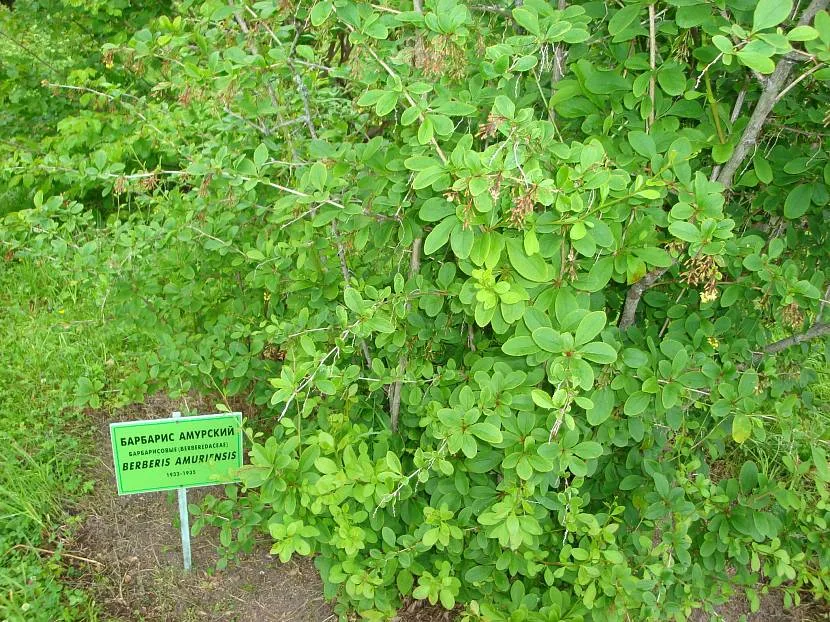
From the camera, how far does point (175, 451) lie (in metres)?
2.21

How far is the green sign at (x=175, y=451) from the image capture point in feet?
7.07

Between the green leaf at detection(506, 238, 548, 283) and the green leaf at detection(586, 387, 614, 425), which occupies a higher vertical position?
the green leaf at detection(506, 238, 548, 283)

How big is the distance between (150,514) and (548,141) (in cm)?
205

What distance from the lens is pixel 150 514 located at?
2633mm

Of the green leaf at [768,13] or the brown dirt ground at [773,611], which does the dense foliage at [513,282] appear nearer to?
the green leaf at [768,13]

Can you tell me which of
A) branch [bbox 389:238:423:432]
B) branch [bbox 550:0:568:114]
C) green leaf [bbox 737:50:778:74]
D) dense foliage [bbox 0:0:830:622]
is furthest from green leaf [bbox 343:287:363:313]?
green leaf [bbox 737:50:778:74]

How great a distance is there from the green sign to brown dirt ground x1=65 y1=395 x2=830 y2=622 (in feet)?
1.27

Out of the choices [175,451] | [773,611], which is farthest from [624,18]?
[773,611]

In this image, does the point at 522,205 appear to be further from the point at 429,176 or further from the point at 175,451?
the point at 175,451

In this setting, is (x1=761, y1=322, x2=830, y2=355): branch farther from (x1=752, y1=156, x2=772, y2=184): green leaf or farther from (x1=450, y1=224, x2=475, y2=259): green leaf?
(x1=450, y1=224, x2=475, y2=259): green leaf

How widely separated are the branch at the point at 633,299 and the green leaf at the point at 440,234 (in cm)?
70

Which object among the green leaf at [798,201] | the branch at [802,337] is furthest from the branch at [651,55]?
the branch at [802,337]

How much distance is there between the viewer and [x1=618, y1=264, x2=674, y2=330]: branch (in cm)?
197

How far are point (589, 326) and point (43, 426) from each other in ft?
8.15
